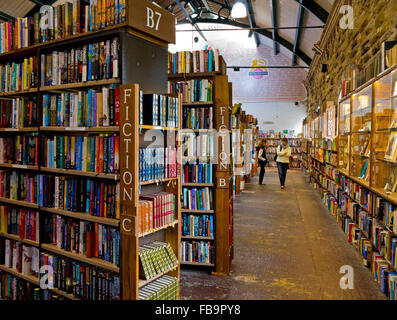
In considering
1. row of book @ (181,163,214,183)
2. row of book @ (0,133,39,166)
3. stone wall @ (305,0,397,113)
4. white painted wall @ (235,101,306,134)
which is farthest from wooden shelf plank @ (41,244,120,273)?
white painted wall @ (235,101,306,134)

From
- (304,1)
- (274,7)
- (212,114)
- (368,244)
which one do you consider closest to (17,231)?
(212,114)

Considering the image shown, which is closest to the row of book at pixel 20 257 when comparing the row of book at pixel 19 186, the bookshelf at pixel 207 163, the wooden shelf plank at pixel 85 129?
the row of book at pixel 19 186

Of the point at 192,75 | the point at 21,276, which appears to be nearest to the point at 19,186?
the point at 21,276

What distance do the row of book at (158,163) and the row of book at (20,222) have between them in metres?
1.32

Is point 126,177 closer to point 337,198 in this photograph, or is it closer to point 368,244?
point 368,244

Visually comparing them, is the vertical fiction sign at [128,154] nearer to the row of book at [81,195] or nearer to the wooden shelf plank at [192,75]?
the row of book at [81,195]

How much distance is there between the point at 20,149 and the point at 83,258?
1360mm

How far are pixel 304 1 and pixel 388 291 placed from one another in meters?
8.65

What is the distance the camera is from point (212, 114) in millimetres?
4129

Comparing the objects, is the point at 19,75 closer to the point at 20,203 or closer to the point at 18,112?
the point at 18,112

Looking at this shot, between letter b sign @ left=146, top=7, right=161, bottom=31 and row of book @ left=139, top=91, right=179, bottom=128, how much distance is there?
0.61 metres

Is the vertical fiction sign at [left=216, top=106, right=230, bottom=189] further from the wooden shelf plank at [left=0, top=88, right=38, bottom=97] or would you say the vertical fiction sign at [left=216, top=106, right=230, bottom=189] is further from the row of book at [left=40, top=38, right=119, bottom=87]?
the wooden shelf plank at [left=0, top=88, right=38, bottom=97]

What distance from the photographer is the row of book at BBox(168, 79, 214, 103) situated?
4121 mm

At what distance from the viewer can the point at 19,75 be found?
3.30 meters
